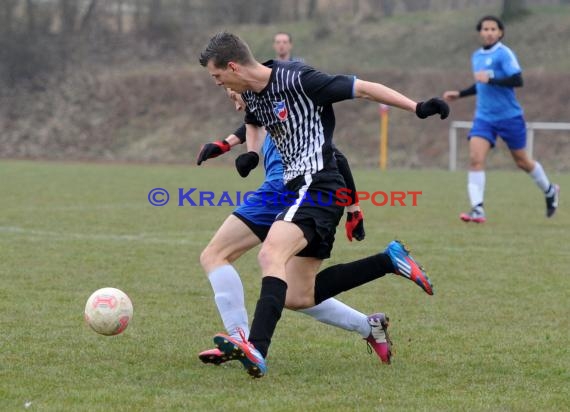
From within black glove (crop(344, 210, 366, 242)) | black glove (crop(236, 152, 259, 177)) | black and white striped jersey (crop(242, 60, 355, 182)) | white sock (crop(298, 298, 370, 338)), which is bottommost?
white sock (crop(298, 298, 370, 338))

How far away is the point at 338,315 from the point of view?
522 cm

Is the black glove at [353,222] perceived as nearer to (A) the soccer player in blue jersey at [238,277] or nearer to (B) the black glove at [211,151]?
(A) the soccer player in blue jersey at [238,277]

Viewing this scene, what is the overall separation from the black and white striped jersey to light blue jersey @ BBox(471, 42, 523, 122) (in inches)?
263

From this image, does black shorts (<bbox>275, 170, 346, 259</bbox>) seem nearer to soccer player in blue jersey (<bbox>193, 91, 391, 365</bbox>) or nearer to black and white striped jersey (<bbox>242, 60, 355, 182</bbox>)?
black and white striped jersey (<bbox>242, 60, 355, 182</bbox>)

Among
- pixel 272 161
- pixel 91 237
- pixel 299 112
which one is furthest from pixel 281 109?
pixel 91 237

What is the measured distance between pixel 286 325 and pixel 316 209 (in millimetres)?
1389

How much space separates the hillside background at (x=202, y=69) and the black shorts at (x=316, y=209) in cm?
2129

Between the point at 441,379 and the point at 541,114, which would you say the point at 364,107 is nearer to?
the point at 541,114

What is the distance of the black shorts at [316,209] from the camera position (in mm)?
4777

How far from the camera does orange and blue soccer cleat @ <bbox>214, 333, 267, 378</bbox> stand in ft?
14.4

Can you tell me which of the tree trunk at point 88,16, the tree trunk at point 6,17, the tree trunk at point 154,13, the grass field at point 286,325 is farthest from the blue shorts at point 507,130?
the tree trunk at point 88,16

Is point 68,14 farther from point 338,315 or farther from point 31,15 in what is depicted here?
point 338,315

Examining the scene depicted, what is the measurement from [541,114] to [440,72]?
3986 mm

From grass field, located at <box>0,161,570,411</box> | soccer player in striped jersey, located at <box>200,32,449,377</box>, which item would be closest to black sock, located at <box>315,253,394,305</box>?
soccer player in striped jersey, located at <box>200,32,449,377</box>
